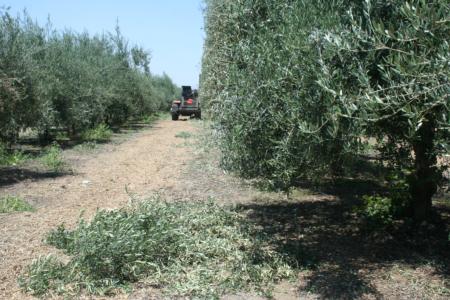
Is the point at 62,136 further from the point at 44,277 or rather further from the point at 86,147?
the point at 44,277

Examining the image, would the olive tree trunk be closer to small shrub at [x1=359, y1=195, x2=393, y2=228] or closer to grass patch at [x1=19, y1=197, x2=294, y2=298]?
small shrub at [x1=359, y1=195, x2=393, y2=228]

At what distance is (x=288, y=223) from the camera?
7.84 metres

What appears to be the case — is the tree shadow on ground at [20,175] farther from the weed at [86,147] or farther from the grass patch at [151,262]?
the grass patch at [151,262]

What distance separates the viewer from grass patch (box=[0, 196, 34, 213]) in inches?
323

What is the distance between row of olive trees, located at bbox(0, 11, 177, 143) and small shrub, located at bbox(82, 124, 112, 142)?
1.37 ft

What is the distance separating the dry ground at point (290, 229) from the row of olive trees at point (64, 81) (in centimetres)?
189

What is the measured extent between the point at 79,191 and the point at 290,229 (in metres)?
4.68

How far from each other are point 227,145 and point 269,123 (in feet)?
2.85

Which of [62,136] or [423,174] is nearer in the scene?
[423,174]

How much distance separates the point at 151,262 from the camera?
5492 millimetres

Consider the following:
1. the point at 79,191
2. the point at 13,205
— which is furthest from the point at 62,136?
the point at 13,205

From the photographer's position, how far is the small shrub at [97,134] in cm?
2127

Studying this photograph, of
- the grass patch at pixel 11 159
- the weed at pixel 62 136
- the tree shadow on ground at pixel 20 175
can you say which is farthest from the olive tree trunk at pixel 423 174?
the weed at pixel 62 136

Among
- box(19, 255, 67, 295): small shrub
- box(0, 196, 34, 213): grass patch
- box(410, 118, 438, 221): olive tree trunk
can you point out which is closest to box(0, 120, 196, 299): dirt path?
box(19, 255, 67, 295): small shrub
